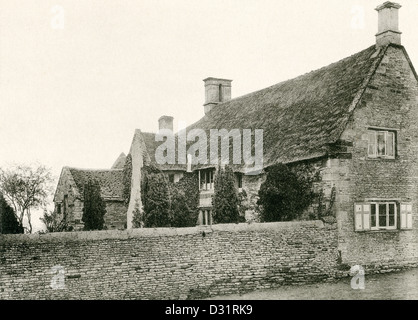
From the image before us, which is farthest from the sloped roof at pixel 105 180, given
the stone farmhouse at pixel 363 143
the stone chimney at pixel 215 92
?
the stone farmhouse at pixel 363 143

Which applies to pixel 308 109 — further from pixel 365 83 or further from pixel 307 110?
pixel 365 83

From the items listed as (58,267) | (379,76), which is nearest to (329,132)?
(379,76)

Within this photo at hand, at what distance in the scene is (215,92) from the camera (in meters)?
36.5

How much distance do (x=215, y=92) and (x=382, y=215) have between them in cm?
1904

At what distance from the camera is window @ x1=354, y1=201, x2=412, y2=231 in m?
19.2

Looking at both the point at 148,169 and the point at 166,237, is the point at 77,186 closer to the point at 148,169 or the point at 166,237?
the point at 148,169

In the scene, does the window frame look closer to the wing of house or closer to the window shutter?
the window shutter

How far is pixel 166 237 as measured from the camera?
48.9ft

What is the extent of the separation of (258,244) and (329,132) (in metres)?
6.13

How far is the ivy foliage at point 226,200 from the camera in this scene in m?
23.2

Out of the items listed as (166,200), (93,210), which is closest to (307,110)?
(166,200)

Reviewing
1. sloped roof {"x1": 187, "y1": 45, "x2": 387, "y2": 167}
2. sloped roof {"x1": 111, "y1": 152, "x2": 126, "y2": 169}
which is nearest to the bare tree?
sloped roof {"x1": 111, "y1": 152, "x2": 126, "y2": 169}

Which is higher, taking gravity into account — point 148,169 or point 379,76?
point 379,76
